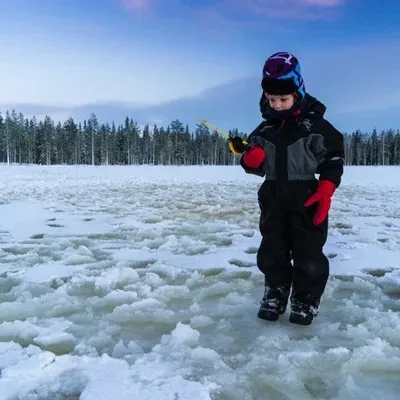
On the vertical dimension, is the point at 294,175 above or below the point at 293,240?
above

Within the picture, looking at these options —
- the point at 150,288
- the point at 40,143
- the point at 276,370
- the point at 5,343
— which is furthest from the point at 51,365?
the point at 40,143

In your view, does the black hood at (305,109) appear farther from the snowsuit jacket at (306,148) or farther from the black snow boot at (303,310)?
the black snow boot at (303,310)

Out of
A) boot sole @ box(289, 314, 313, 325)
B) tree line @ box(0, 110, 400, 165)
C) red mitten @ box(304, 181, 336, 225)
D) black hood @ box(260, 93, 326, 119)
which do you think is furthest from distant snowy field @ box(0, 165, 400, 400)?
tree line @ box(0, 110, 400, 165)

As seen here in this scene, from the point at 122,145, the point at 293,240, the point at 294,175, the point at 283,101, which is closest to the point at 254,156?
the point at 294,175

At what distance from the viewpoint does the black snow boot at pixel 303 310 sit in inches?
102

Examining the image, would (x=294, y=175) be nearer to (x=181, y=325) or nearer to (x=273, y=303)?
(x=273, y=303)

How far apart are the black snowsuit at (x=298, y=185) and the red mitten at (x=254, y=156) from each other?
0.07 metres

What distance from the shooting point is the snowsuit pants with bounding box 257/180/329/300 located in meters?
2.76

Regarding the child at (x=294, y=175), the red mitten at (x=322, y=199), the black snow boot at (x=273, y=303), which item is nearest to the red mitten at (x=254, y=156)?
the child at (x=294, y=175)

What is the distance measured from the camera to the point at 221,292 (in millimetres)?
3182

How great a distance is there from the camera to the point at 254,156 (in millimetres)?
2791

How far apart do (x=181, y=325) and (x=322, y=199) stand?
1.11 meters

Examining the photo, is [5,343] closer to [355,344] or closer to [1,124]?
[355,344]

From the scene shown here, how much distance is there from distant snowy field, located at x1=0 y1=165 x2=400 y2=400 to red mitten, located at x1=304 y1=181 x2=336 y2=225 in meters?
0.62
